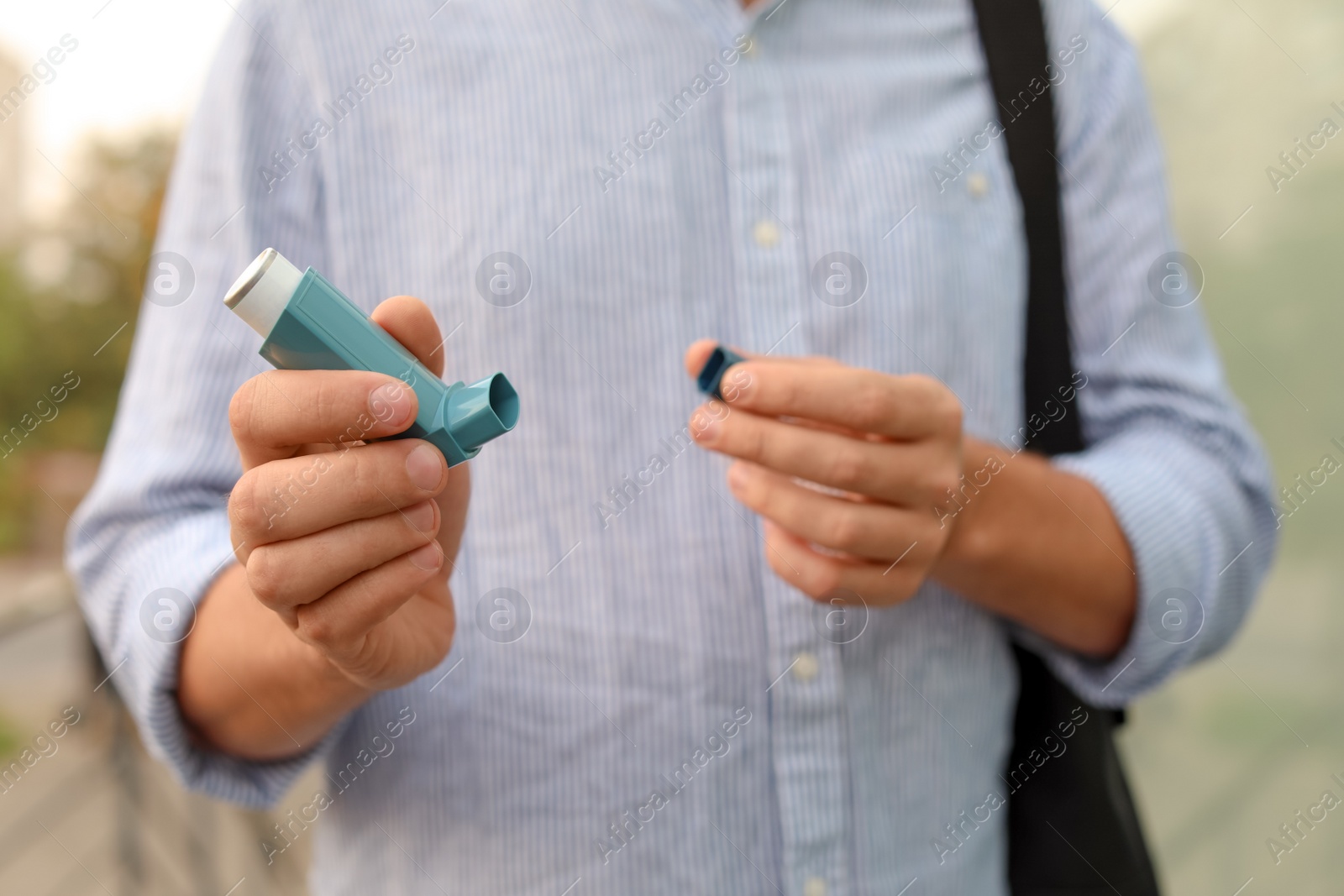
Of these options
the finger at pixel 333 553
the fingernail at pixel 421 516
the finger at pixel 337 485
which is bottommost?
the fingernail at pixel 421 516

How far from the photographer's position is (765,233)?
2.64ft

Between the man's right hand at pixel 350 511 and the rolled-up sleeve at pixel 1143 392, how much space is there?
65cm

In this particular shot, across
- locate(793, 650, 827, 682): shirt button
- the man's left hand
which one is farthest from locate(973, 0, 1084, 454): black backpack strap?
locate(793, 650, 827, 682): shirt button

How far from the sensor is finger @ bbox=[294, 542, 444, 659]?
51 cm

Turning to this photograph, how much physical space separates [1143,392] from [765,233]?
463mm

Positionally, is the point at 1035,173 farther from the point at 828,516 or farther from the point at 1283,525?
the point at 1283,525

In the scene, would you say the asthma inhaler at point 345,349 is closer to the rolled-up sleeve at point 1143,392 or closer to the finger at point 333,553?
the finger at point 333,553

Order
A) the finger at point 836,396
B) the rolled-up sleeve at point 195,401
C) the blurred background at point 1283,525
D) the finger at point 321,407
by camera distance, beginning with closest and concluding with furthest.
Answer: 1. the finger at point 321,407
2. the finger at point 836,396
3. the rolled-up sleeve at point 195,401
4. the blurred background at point 1283,525

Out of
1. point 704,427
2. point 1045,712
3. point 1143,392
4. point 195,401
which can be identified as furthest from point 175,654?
point 1143,392

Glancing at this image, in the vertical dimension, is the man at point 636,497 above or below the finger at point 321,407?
below

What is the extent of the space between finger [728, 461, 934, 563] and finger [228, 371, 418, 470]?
293 mm

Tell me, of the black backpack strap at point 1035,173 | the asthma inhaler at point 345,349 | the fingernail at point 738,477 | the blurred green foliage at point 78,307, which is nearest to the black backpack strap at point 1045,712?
the black backpack strap at point 1035,173

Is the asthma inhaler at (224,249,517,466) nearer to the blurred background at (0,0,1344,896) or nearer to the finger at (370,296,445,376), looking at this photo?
the finger at (370,296,445,376)

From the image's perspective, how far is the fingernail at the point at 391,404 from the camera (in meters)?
0.47
